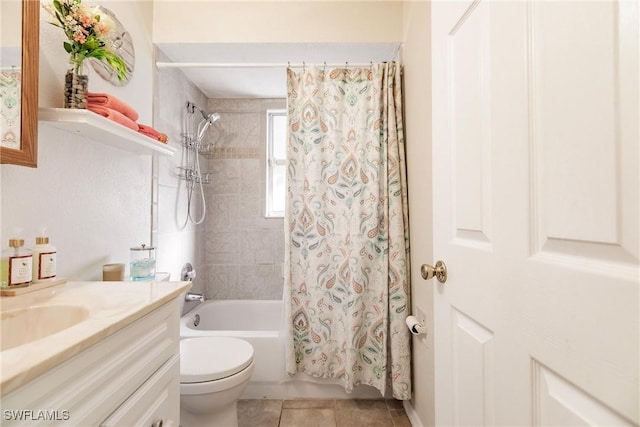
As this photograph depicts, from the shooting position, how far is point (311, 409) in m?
1.67

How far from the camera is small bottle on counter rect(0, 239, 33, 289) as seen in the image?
84 centimetres

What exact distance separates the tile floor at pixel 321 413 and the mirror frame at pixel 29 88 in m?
1.59

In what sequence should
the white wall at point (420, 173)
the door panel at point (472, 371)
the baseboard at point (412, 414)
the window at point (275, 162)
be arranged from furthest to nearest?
1. the window at point (275, 162)
2. the baseboard at point (412, 414)
3. the white wall at point (420, 173)
4. the door panel at point (472, 371)

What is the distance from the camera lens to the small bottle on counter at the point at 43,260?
0.91 m

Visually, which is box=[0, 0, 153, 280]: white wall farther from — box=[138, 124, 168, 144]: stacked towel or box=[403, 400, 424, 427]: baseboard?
box=[403, 400, 424, 427]: baseboard

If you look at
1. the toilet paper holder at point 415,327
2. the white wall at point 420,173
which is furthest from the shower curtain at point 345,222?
the toilet paper holder at point 415,327

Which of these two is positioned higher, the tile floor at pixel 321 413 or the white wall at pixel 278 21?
the white wall at pixel 278 21

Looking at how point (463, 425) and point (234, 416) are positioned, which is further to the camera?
point (234, 416)

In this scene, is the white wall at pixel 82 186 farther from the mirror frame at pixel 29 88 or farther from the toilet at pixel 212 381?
the toilet at pixel 212 381

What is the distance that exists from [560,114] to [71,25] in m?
1.46

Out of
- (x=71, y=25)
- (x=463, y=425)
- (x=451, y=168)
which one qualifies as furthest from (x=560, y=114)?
(x=71, y=25)

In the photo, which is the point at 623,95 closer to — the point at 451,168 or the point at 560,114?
the point at 560,114

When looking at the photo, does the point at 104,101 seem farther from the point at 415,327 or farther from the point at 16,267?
the point at 415,327

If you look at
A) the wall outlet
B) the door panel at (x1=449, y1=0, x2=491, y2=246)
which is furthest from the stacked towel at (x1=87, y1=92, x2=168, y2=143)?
the wall outlet
